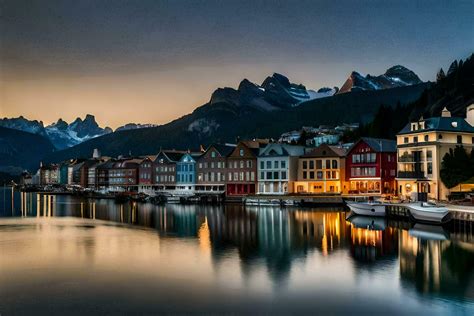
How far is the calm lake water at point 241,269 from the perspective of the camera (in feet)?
80.3

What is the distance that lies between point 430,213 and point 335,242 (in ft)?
51.5

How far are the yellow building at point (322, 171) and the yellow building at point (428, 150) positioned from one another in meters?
16.1

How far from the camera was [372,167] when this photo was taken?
3420 inches

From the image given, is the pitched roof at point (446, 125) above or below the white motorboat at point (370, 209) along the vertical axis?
above

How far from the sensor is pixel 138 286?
2831 centimetres

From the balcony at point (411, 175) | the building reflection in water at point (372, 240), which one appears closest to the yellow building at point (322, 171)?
the balcony at point (411, 175)

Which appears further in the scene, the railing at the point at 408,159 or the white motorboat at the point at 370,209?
the railing at the point at 408,159

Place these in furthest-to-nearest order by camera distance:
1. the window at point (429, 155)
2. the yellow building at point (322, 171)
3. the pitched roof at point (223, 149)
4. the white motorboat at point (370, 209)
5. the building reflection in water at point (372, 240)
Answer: the pitched roof at point (223, 149), the yellow building at point (322, 171), the window at point (429, 155), the white motorboat at point (370, 209), the building reflection in water at point (372, 240)

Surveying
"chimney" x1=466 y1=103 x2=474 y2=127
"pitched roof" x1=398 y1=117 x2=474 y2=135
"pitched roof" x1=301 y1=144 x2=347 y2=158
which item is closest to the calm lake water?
"pitched roof" x1=398 y1=117 x2=474 y2=135

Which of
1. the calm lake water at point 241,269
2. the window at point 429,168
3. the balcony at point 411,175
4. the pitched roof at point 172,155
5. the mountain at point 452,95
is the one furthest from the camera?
the pitched roof at point 172,155

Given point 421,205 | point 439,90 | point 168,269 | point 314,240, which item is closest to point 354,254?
point 314,240

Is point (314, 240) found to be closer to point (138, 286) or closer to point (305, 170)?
point (138, 286)

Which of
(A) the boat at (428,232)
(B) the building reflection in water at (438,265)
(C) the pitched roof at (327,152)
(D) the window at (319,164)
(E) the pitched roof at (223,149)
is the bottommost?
(B) the building reflection in water at (438,265)

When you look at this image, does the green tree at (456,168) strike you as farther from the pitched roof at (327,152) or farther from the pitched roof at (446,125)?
the pitched roof at (327,152)
